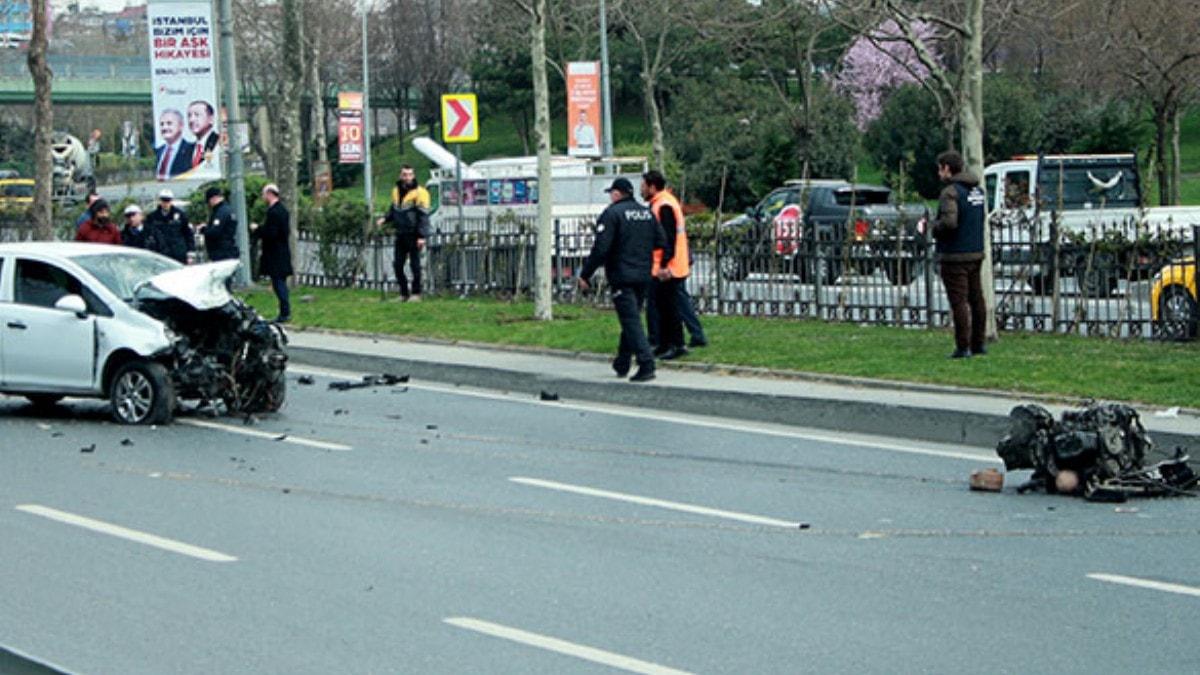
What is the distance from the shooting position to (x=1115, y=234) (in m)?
19.4

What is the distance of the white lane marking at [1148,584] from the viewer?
8.77 meters

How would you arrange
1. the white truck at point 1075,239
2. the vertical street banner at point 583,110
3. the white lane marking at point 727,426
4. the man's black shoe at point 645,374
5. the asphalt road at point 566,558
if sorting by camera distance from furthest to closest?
the vertical street banner at point 583,110 < the white truck at point 1075,239 < the man's black shoe at point 645,374 < the white lane marking at point 727,426 < the asphalt road at point 566,558

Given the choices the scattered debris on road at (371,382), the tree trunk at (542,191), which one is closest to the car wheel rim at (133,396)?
the scattered debris on road at (371,382)

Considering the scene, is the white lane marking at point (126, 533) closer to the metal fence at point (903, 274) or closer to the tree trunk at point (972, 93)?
the tree trunk at point (972, 93)

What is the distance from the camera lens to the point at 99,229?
2420 cm

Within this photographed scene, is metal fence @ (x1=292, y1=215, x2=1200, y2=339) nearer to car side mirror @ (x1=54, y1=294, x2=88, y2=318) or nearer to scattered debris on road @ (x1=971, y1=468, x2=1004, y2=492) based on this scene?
scattered debris on road @ (x1=971, y1=468, x2=1004, y2=492)

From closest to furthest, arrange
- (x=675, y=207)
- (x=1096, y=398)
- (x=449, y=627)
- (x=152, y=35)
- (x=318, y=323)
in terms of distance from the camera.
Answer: (x=449, y=627) → (x=1096, y=398) → (x=675, y=207) → (x=318, y=323) → (x=152, y=35)

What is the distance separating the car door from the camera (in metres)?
15.6

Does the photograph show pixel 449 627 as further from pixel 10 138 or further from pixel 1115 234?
pixel 10 138

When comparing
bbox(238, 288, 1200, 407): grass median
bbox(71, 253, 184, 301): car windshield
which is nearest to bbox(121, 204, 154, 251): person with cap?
bbox(238, 288, 1200, 407): grass median

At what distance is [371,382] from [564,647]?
11415 mm

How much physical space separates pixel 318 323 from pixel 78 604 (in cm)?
1590

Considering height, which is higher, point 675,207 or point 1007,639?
point 675,207

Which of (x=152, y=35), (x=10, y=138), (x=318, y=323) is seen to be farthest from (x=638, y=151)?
(x=10, y=138)
